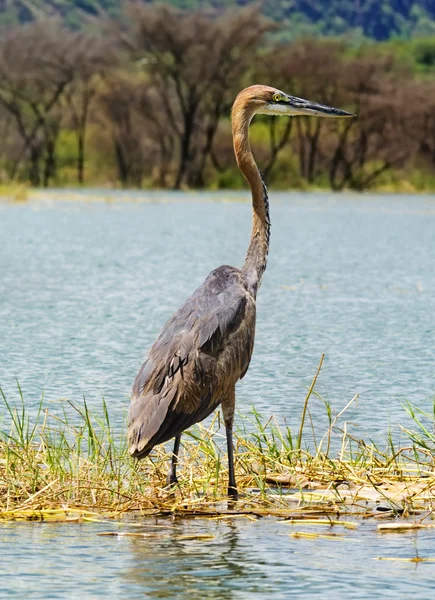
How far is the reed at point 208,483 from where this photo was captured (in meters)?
6.00

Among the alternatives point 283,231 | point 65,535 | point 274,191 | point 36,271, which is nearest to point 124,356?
point 65,535

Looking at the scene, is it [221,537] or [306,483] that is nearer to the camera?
[221,537]

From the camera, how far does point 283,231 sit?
101 feet

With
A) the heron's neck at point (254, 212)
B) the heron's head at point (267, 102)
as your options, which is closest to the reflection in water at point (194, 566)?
the heron's neck at point (254, 212)

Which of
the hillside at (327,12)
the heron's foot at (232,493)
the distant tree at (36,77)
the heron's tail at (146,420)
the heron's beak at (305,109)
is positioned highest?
the hillside at (327,12)

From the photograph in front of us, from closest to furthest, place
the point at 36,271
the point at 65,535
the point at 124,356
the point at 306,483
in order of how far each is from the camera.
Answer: the point at 65,535 → the point at 306,483 → the point at 124,356 → the point at 36,271

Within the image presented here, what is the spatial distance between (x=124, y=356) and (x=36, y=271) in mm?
8838

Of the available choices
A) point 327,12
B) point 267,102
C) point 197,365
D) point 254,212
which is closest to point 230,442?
point 197,365

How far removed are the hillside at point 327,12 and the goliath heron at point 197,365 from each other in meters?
131

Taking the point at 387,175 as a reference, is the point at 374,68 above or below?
above

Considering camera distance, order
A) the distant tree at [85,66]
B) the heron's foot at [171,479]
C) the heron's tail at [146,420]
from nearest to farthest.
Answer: the heron's tail at [146,420]
the heron's foot at [171,479]
the distant tree at [85,66]

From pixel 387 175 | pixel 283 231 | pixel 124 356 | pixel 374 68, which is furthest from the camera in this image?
pixel 387 175

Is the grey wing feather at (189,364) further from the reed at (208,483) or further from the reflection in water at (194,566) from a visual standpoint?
the reflection in water at (194,566)

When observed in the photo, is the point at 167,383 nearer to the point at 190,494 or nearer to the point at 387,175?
the point at 190,494
